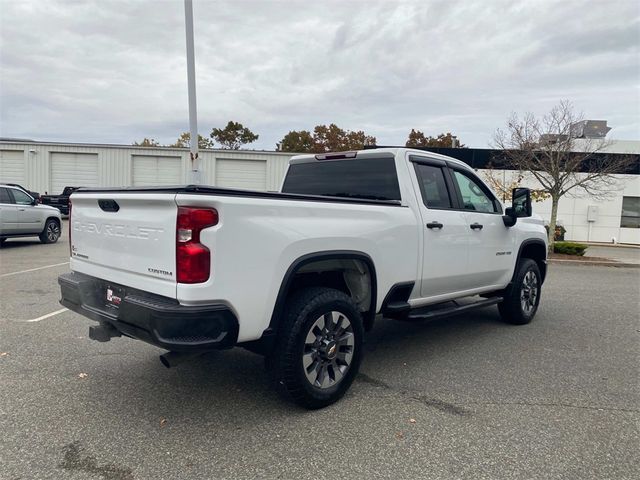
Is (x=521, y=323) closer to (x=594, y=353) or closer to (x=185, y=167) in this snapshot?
(x=594, y=353)

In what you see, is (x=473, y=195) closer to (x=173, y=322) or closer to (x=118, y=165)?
(x=173, y=322)

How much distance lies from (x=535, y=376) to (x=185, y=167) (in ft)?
80.4

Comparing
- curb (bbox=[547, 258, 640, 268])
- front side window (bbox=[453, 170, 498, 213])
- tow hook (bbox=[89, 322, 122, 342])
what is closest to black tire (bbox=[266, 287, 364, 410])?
tow hook (bbox=[89, 322, 122, 342])

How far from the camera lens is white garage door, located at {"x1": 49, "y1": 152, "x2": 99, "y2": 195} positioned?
2631 centimetres

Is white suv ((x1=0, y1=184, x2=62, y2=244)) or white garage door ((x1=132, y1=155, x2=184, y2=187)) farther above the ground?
white garage door ((x1=132, y1=155, x2=184, y2=187))

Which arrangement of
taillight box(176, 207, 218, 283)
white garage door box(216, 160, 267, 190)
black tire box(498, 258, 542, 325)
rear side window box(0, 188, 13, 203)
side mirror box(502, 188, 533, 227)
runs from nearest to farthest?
taillight box(176, 207, 218, 283), side mirror box(502, 188, 533, 227), black tire box(498, 258, 542, 325), rear side window box(0, 188, 13, 203), white garage door box(216, 160, 267, 190)

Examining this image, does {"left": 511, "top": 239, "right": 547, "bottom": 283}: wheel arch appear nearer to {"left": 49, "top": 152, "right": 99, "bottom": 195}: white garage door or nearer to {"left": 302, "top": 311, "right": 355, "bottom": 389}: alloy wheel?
{"left": 302, "top": 311, "right": 355, "bottom": 389}: alloy wheel

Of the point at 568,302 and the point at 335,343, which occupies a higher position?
the point at 335,343

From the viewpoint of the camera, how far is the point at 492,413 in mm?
3482

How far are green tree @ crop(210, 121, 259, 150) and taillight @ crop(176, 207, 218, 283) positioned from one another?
5506 cm

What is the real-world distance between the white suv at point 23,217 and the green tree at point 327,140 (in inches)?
1355

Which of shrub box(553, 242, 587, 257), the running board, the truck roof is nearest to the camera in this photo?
the running board

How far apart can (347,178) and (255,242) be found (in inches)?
80.2

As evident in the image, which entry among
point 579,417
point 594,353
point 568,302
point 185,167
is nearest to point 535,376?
Result: point 579,417
